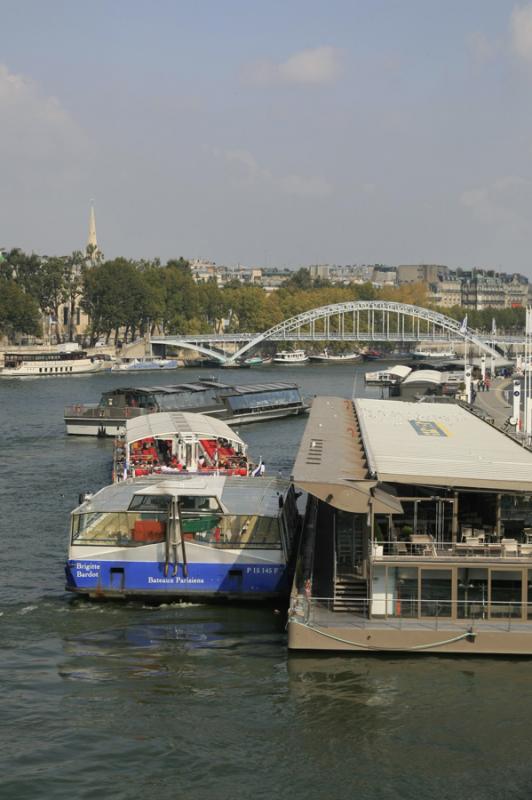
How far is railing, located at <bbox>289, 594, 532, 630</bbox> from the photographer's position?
18500 mm

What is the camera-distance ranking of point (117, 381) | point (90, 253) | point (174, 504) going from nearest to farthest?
point (174, 504), point (117, 381), point (90, 253)

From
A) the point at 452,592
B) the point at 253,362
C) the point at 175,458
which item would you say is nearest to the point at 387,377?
the point at 253,362

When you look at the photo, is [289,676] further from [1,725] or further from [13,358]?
[13,358]

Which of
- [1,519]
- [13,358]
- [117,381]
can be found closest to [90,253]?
[13,358]

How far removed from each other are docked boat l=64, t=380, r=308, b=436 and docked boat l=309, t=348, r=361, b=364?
58184mm

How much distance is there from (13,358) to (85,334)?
20743 mm

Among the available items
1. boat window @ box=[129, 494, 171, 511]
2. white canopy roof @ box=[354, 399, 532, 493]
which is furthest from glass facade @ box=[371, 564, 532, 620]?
boat window @ box=[129, 494, 171, 511]

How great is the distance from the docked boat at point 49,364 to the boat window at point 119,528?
73546 mm

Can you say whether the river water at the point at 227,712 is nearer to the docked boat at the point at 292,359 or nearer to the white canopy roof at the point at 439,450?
the white canopy roof at the point at 439,450

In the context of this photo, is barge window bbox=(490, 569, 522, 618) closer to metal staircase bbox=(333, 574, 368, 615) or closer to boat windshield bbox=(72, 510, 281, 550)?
metal staircase bbox=(333, 574, 368, 615)

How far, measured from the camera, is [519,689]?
17406 mm

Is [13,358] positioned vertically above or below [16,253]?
below

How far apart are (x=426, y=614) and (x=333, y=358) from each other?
350ft

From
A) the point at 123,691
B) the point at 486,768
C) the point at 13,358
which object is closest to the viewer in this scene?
the point at 486,768
